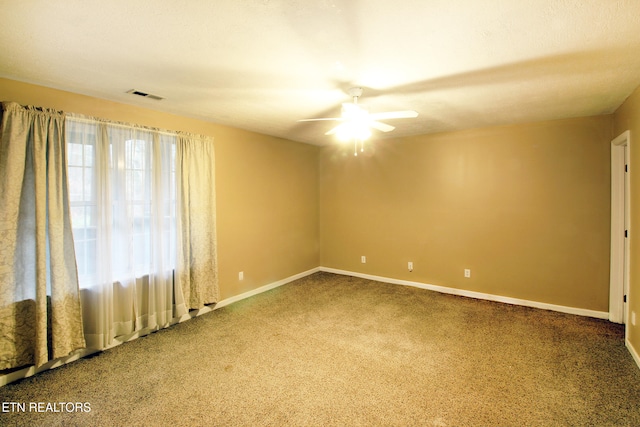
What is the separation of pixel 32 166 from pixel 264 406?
2.60 m

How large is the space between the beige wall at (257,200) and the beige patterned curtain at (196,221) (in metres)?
0.20

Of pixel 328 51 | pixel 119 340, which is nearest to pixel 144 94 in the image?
pixel 328 51

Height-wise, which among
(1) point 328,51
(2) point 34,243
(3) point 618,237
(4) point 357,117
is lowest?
(3) point 618,237

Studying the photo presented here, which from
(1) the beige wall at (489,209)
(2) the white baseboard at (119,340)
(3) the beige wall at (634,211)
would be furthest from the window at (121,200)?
(3) the beige wall at (634,211)

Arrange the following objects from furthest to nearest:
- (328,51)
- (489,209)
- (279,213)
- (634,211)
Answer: (279,213), (489,209), (634,211), (328,51)

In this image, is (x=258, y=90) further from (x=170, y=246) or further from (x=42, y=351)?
(x=42, y=351)

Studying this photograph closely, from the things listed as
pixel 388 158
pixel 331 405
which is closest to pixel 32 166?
pixel 331 405

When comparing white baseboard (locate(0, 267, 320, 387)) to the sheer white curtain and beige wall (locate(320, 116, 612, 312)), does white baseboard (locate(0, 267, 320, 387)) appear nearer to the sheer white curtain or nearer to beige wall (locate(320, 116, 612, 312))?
the sheer white curtain

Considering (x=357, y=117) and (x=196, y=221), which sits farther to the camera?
(x=196, y=221)

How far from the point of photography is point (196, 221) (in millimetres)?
3686

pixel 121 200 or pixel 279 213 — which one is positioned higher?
pixel 121 200

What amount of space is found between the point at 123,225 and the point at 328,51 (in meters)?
2.53

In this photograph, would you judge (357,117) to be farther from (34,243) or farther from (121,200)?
(34,243)

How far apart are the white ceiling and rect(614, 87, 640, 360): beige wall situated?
7.9 inches
